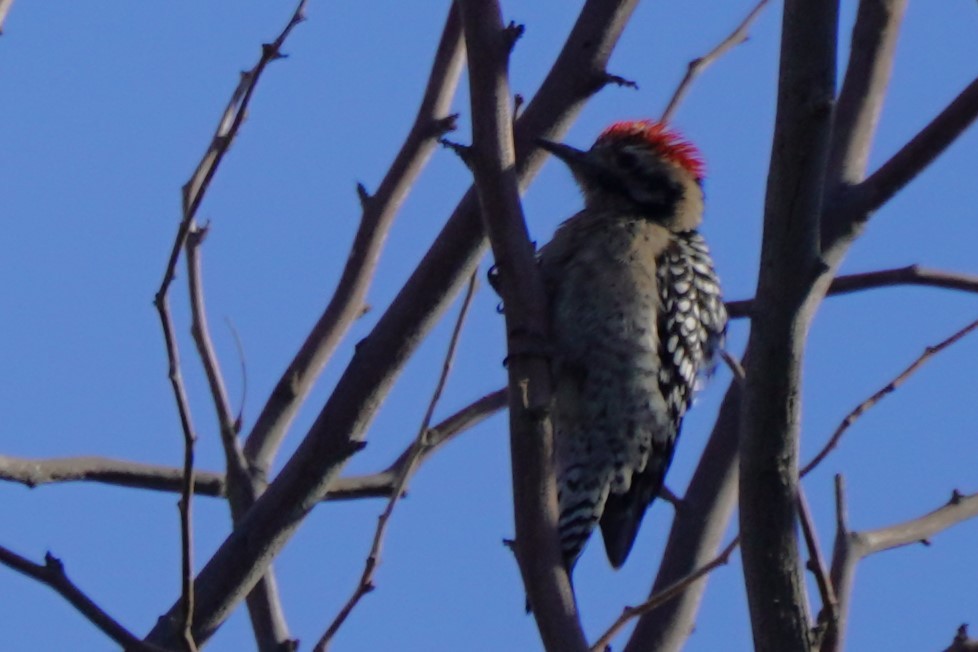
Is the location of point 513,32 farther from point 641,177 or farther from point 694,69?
point 641,177

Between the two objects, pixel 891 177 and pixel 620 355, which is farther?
pixel 620 355

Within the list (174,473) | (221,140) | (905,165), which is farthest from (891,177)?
(174,473)

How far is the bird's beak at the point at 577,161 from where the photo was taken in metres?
4.46

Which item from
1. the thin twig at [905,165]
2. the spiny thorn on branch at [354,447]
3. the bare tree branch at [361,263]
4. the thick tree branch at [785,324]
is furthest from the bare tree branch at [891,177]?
the bare tree branch at [361,263]

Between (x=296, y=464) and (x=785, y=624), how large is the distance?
4.68 feet

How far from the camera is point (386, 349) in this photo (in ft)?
13.0

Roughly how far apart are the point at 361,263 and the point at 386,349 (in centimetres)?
55

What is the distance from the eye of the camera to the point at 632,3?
4051 mm

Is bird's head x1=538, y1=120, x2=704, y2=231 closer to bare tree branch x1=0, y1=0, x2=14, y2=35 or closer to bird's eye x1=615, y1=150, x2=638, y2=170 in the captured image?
bird's eye x1=615, y1=150, x2=638, y2=170

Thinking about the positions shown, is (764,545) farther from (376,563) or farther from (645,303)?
(645,303)

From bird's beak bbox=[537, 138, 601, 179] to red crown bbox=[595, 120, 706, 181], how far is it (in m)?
0.20

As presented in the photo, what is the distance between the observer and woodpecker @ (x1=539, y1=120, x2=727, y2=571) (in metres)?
4.79

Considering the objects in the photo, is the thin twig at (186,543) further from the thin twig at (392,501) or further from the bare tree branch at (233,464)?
the bare tree branch at (233,464)

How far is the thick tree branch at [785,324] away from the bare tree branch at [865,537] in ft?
0.52
